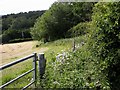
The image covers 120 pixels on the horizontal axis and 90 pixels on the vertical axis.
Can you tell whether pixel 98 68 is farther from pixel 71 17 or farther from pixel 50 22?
pixel 50 22

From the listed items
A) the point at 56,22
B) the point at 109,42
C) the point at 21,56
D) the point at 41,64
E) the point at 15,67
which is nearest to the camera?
the point at 109,42

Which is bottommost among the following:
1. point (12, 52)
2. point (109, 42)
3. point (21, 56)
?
point (12, 52)

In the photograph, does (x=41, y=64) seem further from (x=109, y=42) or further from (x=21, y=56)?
(x=21, y=56)

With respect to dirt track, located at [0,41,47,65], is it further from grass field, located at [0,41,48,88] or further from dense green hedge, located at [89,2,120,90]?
dense green hedge, located at [89,2,120,90]

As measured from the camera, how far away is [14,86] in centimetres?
798

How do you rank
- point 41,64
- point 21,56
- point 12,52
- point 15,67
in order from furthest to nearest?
point 12,52
point 21,56
point 15,67
point 41,64

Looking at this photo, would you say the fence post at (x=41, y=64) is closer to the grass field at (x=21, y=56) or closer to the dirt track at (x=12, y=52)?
the grass field at (x=21, y=56)

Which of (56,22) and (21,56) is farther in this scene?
(56,22)

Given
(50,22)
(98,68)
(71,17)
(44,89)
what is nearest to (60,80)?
(44,89)

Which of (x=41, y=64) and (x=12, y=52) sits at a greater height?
(x=41, y=64)

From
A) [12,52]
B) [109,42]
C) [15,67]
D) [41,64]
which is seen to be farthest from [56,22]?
[109,42]

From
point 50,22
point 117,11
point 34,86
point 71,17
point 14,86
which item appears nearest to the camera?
point 117,11

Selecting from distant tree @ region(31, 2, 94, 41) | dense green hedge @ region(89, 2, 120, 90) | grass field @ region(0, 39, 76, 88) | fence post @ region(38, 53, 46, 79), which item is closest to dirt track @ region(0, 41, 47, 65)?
grass field @ region(0, 39, 76, 88)

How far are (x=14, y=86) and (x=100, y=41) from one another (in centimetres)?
260
